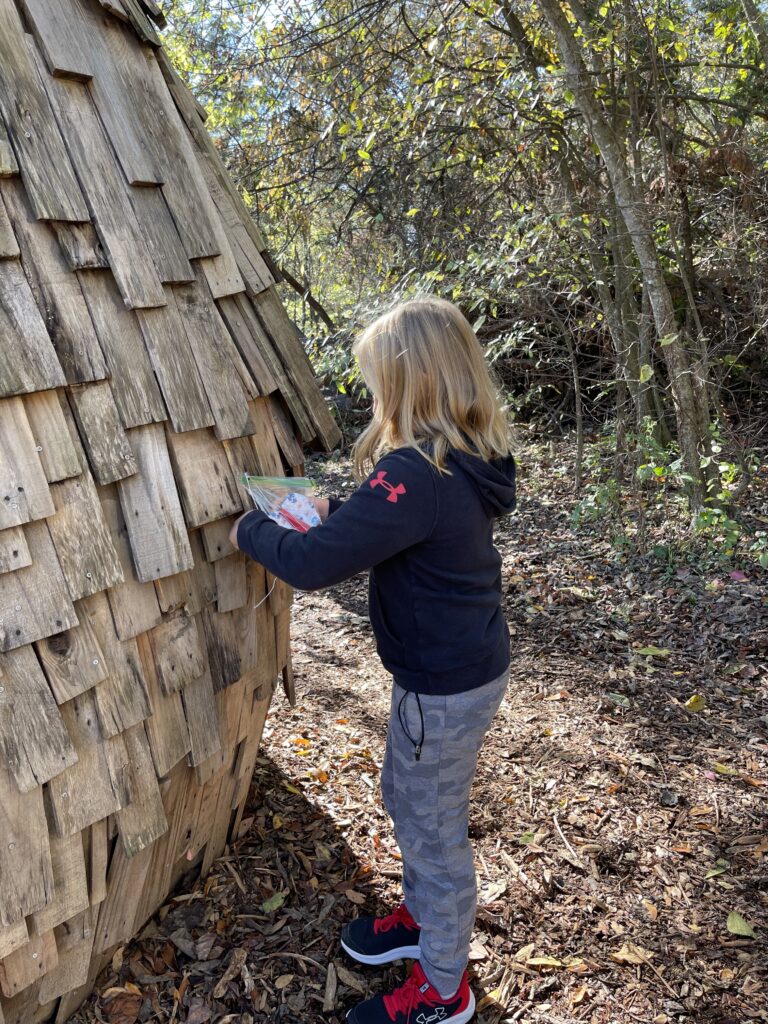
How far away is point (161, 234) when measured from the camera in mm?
1875

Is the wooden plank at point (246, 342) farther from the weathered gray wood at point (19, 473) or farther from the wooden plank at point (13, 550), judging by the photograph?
the wooden plank at point (13, 550)

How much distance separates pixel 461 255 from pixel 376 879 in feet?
16.5

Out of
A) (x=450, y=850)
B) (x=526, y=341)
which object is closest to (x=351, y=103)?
(x=526, y=341)

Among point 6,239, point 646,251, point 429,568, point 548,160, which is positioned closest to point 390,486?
point 429,568

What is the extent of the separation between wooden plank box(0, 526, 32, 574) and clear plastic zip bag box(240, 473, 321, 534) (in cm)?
59

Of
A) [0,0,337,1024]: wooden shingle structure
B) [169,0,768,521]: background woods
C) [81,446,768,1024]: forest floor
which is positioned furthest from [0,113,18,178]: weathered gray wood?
[169,0,768,521]: background woods

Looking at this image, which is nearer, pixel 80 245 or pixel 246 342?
pixel 80 245

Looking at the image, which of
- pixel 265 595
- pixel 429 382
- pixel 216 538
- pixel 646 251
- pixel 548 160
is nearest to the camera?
pixel 429 382

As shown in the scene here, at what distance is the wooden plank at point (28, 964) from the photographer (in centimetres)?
173

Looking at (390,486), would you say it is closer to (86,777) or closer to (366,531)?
(366,531)

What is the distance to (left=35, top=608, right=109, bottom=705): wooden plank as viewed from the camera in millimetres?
1633

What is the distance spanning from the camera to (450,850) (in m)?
2.03

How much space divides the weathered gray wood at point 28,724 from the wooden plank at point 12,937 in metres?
0.30

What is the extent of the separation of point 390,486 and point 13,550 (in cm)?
→ 79
